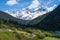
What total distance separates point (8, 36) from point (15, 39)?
1.19 metres

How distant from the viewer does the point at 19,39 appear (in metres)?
37.4

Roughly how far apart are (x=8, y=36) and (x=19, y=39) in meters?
2.10

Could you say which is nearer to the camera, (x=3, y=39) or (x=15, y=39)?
(x=3, y=39)

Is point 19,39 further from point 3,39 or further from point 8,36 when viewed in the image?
point 3,39

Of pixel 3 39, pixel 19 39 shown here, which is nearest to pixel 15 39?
pixel 19 39

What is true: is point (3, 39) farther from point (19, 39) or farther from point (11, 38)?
point (19, 39)

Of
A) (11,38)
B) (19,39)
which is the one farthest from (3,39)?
(19,39)

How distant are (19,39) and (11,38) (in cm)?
237

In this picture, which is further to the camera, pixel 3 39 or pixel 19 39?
pixel 19 39

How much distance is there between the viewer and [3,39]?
33.4m

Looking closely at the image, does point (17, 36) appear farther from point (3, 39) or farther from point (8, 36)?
point (3, 39)

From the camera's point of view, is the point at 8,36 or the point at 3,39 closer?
→ the point at 3,39

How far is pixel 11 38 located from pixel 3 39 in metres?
2.20

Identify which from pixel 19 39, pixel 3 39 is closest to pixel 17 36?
pixel 19 39
